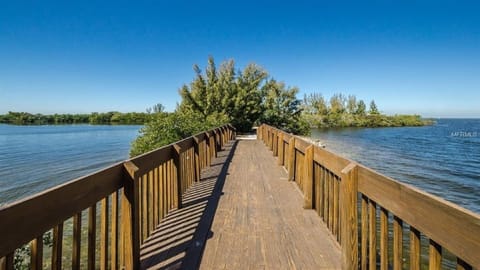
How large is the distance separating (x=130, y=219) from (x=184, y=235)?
0.86 metres

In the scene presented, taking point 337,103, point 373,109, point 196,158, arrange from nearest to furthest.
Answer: point 196,158 < point 337,103 < point 373,109

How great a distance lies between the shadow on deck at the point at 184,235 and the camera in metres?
2.35

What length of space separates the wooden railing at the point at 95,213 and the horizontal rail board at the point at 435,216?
1768mm

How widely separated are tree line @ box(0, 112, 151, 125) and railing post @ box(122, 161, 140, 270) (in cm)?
8232

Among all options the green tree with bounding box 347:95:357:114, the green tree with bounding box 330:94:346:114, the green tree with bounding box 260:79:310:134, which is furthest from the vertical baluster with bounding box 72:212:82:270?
the green tree with bounding box 347:95:357:114

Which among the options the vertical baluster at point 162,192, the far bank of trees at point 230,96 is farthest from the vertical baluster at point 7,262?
the far bank of trees at point 230,96

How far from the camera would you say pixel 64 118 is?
86500mm

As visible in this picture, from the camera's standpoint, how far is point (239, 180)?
5.42 meters

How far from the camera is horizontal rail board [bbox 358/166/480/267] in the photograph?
1016mm

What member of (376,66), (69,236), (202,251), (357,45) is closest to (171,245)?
(202,251)

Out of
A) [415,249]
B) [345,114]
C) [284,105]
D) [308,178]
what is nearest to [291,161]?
[308,178]

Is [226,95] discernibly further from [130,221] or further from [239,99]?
[130,221]

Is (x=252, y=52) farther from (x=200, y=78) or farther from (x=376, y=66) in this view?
(x=376, y=66)

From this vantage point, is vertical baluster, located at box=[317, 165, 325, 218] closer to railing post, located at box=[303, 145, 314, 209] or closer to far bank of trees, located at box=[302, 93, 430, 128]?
railing post, located at box=[303, 145, 314, 209]
